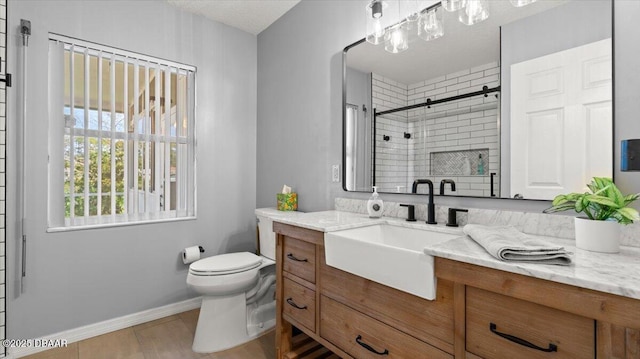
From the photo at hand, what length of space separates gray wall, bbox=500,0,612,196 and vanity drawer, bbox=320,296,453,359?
0.78 metres

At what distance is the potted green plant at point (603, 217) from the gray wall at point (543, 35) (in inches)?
14.2

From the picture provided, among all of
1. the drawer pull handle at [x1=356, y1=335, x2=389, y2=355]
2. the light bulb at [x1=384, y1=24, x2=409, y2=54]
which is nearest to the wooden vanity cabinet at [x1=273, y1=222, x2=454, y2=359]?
the drawer pull handle at [x1=356, y1=335, x2=389, y2=355]

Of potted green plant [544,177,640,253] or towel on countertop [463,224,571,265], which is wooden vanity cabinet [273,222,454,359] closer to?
towel on countertop [463,224,571,265]

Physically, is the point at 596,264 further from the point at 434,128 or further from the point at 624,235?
the point at 434,128

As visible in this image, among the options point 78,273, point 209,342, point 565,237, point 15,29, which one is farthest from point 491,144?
point 15,29

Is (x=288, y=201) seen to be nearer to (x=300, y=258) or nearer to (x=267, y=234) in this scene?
(x=267, y=234)

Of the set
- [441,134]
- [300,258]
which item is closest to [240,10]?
[441,134]

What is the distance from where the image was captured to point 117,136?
2.27 meters

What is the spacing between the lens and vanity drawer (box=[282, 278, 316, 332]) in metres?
1.53

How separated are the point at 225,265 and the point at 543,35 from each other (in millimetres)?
2128

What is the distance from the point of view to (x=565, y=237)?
46.1 inches

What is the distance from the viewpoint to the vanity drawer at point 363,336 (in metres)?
1.08

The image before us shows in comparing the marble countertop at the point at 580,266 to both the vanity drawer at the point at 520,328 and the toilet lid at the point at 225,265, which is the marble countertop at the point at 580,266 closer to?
the vanity drawer at the point at 520,328

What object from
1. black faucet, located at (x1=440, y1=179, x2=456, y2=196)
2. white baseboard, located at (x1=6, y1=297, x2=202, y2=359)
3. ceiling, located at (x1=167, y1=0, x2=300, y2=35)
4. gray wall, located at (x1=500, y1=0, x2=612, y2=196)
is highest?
ceiling, located at (x1=167, y1=0, x2=300, y2=35)
